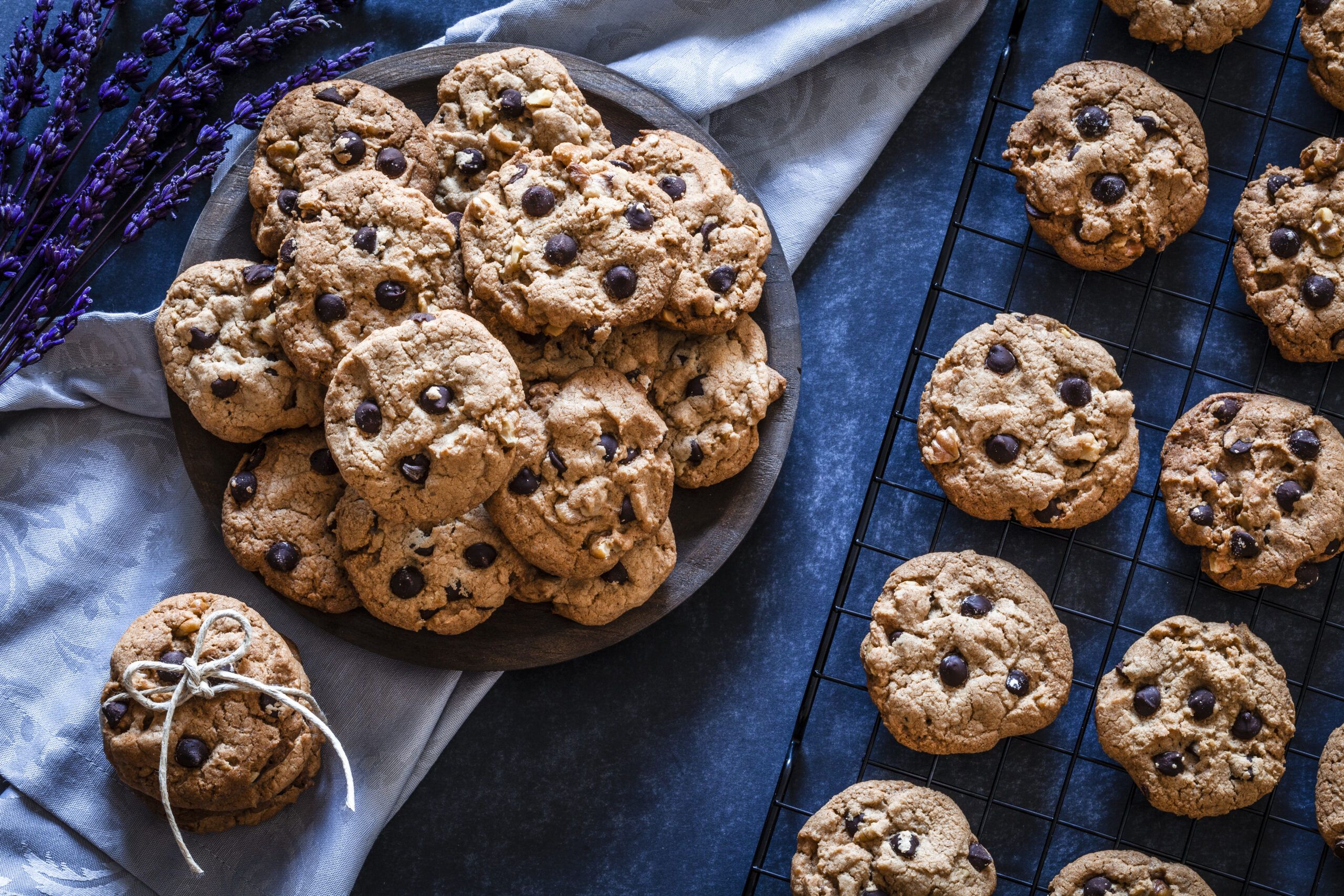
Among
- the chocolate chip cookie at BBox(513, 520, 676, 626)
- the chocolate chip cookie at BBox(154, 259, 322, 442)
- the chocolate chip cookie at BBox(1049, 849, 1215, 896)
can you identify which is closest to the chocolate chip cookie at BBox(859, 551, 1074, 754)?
the chocolate chip cookie at BBox(1049, 849, 1215, 896)

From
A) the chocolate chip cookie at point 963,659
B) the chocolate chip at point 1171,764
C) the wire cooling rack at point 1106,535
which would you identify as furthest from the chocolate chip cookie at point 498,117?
the chocolate chip at point 1171,764

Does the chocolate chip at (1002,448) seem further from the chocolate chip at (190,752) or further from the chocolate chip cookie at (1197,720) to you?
the chocolate chip at (190,752)

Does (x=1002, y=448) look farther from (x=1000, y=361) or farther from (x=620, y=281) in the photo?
(x=620, y=281)

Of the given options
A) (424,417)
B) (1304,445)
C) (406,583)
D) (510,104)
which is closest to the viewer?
(424,417)

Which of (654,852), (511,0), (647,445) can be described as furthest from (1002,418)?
(511,0)

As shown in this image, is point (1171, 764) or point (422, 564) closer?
point (422, 564)

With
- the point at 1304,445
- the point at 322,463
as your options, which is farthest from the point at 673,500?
the point at 1304,445

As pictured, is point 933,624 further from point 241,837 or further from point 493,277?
point 241,837
